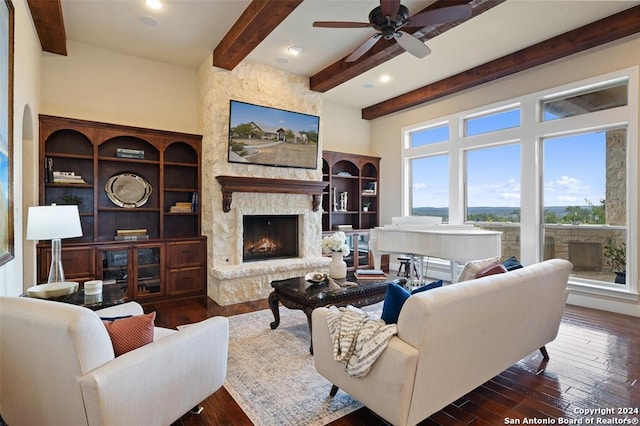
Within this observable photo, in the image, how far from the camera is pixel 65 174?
4.09 metres

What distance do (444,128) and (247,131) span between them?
3.67 metres

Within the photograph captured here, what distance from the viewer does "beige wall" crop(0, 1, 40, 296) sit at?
2621mm

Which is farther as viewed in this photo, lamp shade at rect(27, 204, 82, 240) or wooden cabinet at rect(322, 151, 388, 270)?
wooden cabinet at rect(322, 151, 388, 270)

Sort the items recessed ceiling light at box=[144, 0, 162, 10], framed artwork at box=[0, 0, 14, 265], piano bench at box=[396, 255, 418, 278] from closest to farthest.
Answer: framed artwork at box=[0, 0, 14, 265] < recessed ceiling light at box=[144, 0, 162, 10] < piano bench at box=[396, 255, 418, 278]

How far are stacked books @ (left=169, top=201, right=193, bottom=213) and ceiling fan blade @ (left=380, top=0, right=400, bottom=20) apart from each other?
12.3 ft

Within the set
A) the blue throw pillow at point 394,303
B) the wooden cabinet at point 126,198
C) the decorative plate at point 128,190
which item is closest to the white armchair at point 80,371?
the blue throw pillow at point 394,303

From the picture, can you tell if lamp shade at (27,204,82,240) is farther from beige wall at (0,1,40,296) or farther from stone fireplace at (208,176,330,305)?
stone fireplace at (208,176,330,305)

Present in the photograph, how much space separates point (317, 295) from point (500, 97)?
4.39 metres

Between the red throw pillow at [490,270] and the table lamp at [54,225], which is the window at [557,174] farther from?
the table lamp at [54,225]

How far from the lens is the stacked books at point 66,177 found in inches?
158

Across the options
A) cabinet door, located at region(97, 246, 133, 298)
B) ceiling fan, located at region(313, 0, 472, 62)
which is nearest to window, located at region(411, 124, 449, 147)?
ceiling fan, located at region(313, 0, 472, 62)

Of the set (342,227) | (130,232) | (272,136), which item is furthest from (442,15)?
(130,232)

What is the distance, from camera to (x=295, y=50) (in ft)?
14.7

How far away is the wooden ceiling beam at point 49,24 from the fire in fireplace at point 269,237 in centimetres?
306
